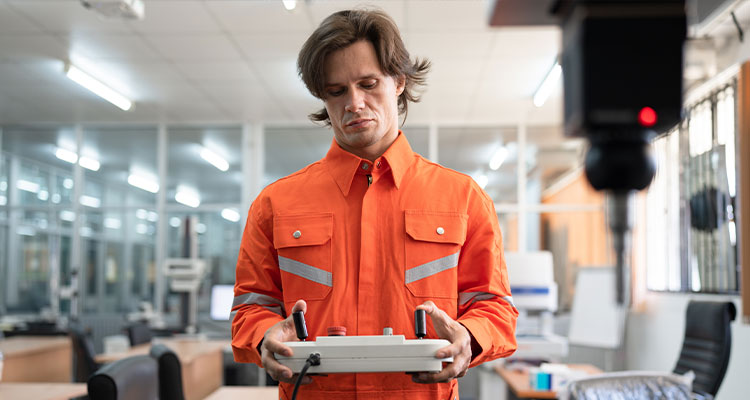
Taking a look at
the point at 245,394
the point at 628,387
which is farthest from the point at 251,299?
the point at 245,394

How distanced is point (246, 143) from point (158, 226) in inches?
57.1

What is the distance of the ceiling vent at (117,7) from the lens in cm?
393

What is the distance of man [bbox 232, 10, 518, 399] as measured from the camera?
1167 millimetres

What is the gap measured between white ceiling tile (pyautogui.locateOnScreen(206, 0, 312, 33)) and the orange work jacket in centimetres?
302

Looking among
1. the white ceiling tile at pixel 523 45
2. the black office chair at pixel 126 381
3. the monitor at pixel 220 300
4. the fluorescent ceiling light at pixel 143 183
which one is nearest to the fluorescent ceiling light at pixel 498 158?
the white ceiling tile at pixel 523 45

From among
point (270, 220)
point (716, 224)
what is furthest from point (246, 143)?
point (270, 220)

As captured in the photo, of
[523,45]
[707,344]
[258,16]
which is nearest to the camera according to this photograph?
[707,344]

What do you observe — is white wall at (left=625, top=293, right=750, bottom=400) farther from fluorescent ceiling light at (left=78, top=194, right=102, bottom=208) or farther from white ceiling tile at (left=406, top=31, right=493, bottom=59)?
fluorescent ceiling light at (left=78, top=194, right=102, bottom=208)

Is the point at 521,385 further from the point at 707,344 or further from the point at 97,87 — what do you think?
the point at 97,87

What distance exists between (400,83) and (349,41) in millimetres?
179

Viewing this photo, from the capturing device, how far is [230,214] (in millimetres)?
7930

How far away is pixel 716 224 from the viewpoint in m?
4.46

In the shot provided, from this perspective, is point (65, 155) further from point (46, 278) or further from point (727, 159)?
point (727, 159)

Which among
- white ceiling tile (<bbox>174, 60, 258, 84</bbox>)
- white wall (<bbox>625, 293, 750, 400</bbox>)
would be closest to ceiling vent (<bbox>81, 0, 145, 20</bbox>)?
white ceiling tile (<bbox>174, 60, 258, 84</bbox>)
